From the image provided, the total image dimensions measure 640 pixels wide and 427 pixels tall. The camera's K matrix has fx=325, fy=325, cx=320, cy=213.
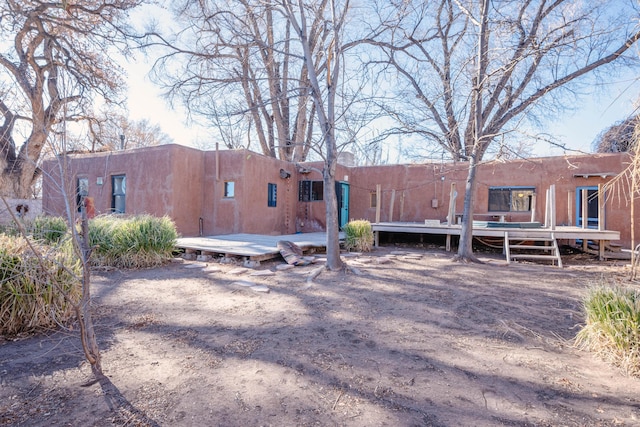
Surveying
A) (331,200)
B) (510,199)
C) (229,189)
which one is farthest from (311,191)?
(331,200)

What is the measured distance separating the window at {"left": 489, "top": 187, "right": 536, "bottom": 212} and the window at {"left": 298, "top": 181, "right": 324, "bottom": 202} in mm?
5765

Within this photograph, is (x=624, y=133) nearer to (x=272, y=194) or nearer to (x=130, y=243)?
(x=130, y=243)

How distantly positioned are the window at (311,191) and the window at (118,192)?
5.98 m

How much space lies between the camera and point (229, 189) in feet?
33.1

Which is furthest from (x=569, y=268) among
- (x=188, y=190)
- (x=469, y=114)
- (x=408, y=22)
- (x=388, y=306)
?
(x=188, y=190)

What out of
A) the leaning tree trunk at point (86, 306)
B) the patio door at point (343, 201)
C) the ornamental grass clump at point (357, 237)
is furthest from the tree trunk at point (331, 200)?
the patio door at point (343, 201)

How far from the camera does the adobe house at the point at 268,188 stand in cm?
945

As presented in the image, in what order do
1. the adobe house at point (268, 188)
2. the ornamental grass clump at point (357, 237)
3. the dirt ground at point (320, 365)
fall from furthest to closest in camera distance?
1. the adobe house at point (268, 188)
2. the ornamental grass clump at point (357, 237)
3. the dirt ground at point (320, 365)

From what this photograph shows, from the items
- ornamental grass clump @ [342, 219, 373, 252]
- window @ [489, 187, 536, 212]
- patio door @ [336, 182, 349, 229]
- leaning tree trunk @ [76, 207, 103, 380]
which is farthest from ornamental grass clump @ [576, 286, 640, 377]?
patio door @ [336, 182, 349, 229]

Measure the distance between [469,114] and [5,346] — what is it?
335 inches

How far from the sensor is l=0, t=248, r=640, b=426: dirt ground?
1759 mm

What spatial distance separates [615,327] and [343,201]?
10.0 m

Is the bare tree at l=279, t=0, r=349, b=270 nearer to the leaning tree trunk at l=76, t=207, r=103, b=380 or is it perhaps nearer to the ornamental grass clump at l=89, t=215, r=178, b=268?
the ornamental grass clump at l=89, t=215, r=178, b=268

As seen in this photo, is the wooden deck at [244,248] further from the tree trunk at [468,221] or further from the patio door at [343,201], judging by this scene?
the patio door at [343,201]
